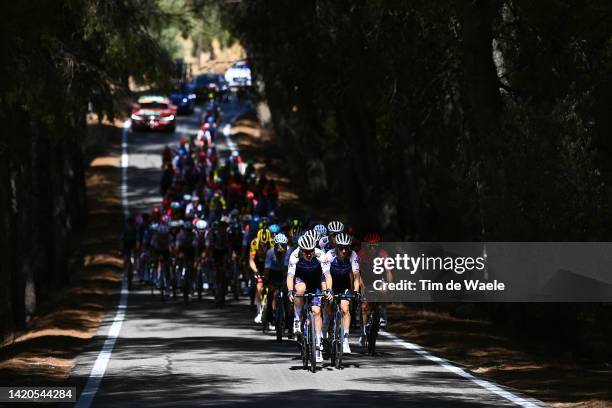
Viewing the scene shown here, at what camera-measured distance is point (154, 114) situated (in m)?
79.0

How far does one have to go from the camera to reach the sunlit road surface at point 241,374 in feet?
49.6

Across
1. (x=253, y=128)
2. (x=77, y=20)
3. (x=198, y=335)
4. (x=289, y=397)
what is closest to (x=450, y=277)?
(x=198, y=335)

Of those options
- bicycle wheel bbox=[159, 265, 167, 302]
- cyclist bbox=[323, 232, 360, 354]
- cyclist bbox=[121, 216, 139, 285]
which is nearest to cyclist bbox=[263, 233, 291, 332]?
cyclist bbox=[323, 232, 360, 354]

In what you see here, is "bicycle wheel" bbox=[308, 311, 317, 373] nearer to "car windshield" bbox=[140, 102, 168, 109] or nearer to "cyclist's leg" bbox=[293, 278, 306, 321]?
"cyclist's leg" bbox=[293, 278, 306, 321]

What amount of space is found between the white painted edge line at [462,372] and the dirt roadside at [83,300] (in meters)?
4.82

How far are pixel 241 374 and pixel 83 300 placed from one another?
1622 cm

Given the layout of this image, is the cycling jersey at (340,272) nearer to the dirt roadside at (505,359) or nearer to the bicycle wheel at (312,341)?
the bicycle wheel at (312,341)

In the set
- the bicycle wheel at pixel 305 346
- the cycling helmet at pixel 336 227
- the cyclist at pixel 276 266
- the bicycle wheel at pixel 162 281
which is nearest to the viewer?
the bicycle wheel at pixel 305 346

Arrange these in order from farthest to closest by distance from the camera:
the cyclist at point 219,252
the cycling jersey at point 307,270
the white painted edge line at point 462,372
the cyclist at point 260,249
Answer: the cyclist at point 219,252
the cyclist at point 260,249
the cycling jersey at point 307,270
the white painted edge line at point 462,372

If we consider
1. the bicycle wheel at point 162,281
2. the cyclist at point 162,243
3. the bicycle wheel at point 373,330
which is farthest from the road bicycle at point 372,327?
the cyclist at point 162,243

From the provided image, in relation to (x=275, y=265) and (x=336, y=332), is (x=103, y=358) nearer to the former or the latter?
(x=275, y=265)

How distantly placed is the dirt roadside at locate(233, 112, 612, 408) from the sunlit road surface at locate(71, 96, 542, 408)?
2.01 ft

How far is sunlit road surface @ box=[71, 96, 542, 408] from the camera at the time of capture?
15109 mm

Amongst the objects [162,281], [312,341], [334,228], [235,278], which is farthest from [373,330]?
[162,281]
